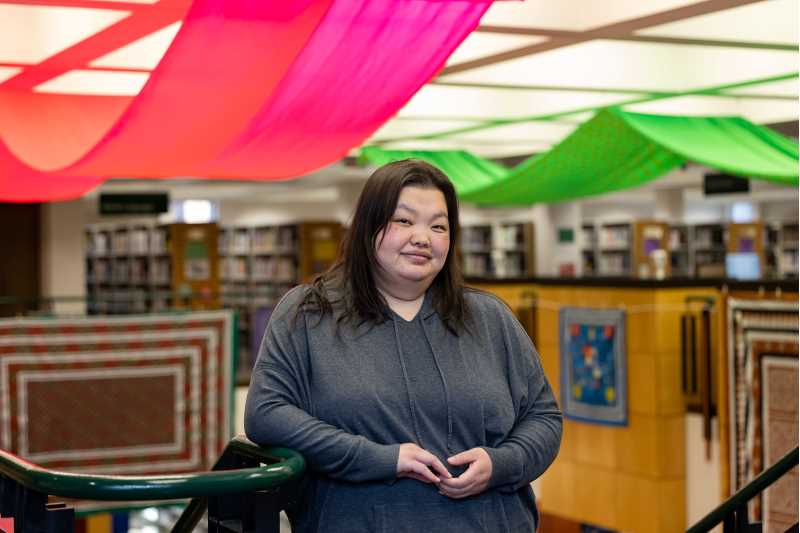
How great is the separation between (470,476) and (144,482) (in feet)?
1.84

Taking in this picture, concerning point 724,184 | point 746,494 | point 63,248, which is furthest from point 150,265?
point 746,494

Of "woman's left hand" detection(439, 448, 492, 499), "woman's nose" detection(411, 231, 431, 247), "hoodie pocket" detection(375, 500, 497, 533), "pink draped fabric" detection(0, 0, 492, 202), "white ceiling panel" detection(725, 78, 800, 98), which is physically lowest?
"hoodie pocket" detection(375, 500, 497, 533)

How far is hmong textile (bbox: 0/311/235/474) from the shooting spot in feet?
21.8

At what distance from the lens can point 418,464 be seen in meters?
1.96

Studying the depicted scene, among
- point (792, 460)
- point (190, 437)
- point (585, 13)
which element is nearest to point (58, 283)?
point (190, 437)

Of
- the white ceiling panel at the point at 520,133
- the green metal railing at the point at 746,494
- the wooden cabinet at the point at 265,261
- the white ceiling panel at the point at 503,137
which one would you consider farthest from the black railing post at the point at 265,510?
the wooden cabinet at the point at 265,261

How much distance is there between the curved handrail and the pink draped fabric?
5.06ft

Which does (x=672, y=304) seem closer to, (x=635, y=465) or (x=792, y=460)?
Result: (x=635, y=465)

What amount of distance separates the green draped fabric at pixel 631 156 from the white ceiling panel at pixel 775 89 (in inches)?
8.3

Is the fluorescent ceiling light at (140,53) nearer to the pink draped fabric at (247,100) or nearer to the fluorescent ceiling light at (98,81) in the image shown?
the fluorescent ceiling light at (98,81)

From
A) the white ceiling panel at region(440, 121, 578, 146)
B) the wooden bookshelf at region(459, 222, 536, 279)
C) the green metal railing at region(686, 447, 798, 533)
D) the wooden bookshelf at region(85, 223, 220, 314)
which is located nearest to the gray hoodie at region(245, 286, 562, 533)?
the green metal railing at region(686, 447, 798, 533)

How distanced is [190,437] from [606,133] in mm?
3134

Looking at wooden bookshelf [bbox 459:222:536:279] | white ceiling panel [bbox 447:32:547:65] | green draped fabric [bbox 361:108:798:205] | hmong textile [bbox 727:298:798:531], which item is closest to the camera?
white ceiling panel [bbox 447:32:547:65]

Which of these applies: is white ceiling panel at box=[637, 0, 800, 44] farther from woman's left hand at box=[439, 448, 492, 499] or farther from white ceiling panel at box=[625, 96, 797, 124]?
woman's left hand at box=[439, 448, 492, 499]
